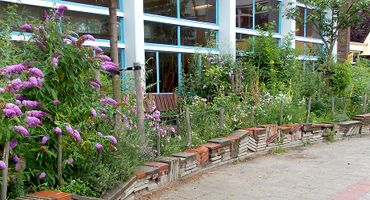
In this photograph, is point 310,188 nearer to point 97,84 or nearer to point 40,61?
point 97,84

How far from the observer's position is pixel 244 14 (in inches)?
597

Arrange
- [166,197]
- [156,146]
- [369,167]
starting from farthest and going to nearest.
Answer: [369,167] → [156,146] → [166,197]

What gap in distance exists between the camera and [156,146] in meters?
6.13

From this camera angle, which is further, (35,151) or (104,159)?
(104,159)

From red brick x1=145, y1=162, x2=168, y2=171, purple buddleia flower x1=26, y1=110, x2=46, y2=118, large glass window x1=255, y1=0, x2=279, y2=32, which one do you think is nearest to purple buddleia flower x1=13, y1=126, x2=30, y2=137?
purple buddleia flower x1=26, y1=110, x2=46, y2=118

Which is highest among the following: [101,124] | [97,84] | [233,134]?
[97,84]

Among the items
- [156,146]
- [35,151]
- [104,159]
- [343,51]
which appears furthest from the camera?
[343,51]

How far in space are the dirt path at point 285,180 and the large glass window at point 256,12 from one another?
7398mm

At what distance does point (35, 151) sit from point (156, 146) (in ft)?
7.86

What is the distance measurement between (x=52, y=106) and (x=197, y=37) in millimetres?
9648

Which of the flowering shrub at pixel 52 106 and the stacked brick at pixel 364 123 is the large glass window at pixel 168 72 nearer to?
the stacked brick at pixel 364 123

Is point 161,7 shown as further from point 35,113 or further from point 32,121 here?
point 32,121

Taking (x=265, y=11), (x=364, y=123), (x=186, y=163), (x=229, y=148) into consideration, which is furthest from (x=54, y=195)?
(x=265, y=11)

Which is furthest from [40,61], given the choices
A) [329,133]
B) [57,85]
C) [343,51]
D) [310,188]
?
[343,51]
